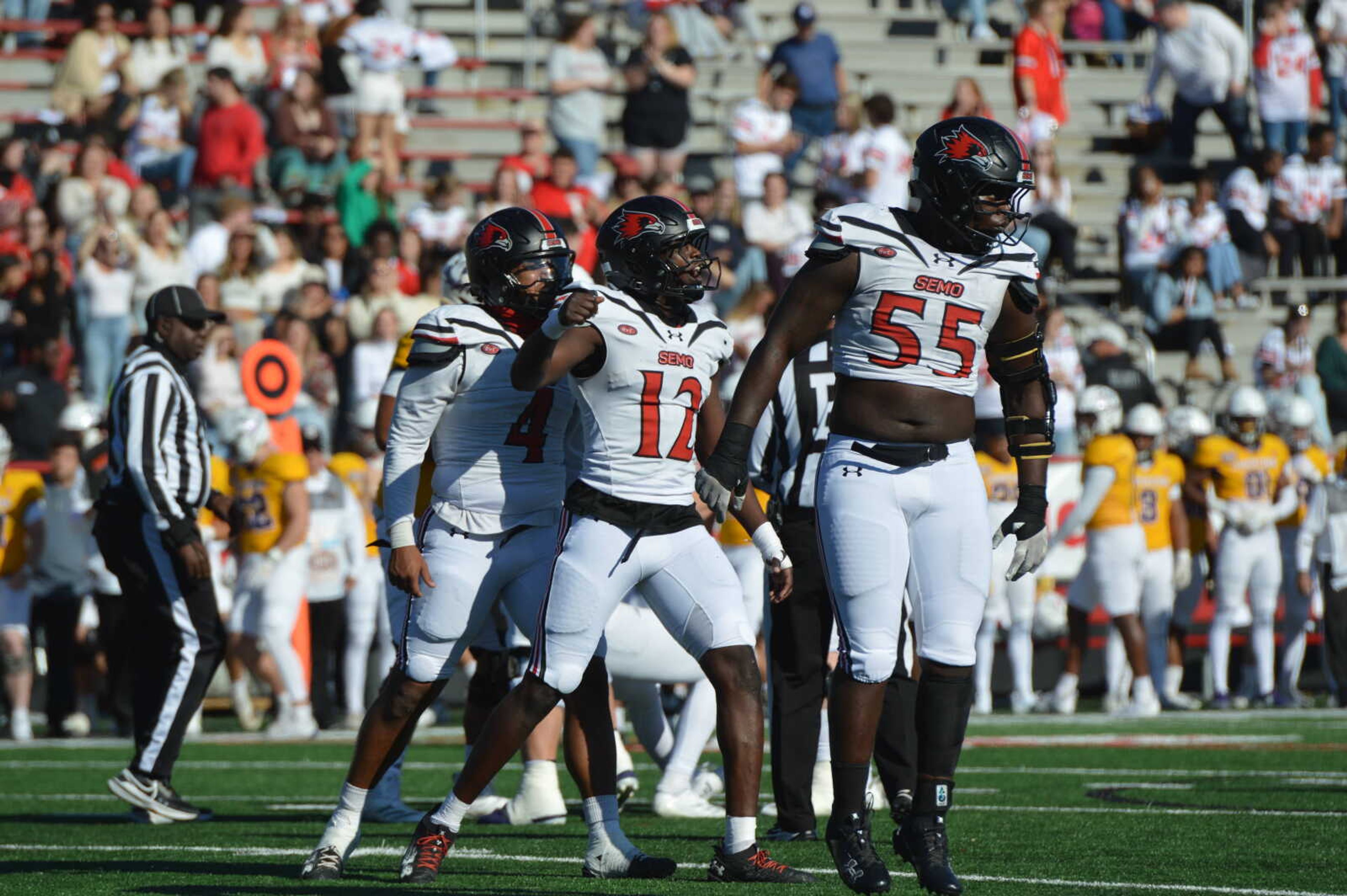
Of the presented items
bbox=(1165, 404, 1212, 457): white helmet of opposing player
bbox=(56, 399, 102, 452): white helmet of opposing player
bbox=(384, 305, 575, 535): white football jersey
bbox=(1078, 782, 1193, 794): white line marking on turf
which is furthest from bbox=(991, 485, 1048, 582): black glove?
bbox=(1165, 404, 1212, 457): white helmet of opposing player

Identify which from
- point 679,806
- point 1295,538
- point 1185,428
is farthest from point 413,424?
point 1185,428

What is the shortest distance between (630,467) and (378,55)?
1246 centimetres

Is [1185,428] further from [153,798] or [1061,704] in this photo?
[153,798]

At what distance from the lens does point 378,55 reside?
58.4 ft

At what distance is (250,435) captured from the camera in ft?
43.7

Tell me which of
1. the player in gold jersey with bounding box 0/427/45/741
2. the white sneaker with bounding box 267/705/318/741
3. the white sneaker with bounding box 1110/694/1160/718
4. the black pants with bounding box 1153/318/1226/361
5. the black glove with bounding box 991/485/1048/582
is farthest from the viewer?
the black pants with bounding box 1153/318/1226/361

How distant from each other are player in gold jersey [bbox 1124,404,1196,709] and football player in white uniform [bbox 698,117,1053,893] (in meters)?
9.15

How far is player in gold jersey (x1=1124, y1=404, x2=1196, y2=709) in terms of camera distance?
14.7 m

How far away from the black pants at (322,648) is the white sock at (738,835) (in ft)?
26.5

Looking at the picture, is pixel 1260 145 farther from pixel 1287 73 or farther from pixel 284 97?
pixel 284 97

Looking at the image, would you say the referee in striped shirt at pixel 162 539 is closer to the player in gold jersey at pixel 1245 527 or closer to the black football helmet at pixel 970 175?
the black football helmet at pixel 970 175

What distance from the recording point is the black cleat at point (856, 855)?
5426mm

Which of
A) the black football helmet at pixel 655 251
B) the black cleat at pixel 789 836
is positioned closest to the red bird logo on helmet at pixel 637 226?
the black football helmet at pixel 655 251

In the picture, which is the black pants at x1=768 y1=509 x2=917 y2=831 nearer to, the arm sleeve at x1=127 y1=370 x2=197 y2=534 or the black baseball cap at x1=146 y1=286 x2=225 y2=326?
the arm sleeve at x1=127 y1=370 x2=197 y2=534
